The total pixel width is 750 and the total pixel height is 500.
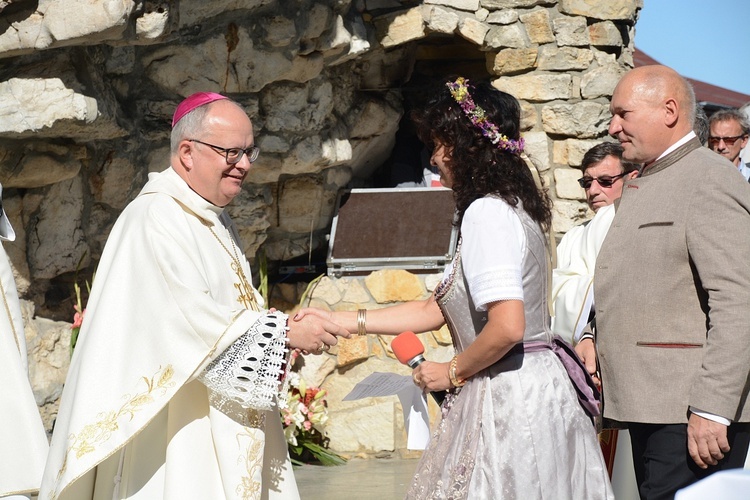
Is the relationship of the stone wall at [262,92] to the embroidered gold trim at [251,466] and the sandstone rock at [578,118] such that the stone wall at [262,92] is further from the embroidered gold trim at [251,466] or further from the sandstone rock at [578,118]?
the embroidered gold trim at [251,466]

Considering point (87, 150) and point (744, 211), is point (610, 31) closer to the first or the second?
point (87, 150)

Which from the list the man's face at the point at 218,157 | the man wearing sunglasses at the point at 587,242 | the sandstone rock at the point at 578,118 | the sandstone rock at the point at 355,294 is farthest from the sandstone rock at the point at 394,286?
the man's face at the point at 218,157

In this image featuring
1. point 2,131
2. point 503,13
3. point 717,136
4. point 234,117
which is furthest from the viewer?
point 503,13

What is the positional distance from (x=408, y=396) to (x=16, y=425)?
1.18 m

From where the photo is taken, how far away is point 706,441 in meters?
2.40

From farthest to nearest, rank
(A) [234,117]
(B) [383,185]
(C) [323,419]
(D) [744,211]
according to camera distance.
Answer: (B) [383,185], (C) [323,419], (A) [234,117], (D) [744,211]

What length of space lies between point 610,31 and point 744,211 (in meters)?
4.32

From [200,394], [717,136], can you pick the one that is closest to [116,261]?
[200,394]

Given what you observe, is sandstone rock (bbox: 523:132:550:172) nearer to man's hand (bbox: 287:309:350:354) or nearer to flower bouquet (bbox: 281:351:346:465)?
flower bouquet (bbox: 281:351:346:465)

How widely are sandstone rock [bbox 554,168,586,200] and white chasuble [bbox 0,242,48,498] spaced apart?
4.42 m

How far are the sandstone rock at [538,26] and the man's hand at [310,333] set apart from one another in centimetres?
395

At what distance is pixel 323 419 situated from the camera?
588 centimetres

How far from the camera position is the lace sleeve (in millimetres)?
2643

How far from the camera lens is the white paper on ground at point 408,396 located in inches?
117
